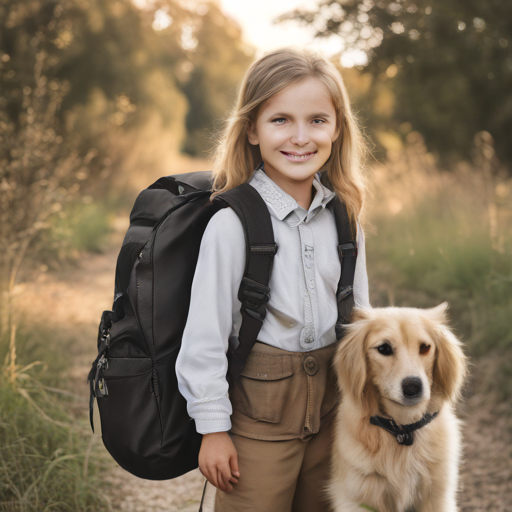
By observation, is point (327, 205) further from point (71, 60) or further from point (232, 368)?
point (71, 60)

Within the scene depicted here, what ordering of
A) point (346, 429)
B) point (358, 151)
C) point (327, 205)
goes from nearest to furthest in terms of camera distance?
1. point (346, 429)
2. point (327, 205)
3. point (358, 151)

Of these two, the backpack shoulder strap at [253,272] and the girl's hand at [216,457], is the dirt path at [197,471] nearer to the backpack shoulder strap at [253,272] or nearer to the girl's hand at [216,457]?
the girl's hand at [216,457]

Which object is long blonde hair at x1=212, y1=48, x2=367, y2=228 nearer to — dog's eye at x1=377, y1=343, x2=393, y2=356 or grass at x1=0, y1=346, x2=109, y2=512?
dog's eye at x1=377, y1=343, x2=393, y2=356

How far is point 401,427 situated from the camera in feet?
6.68

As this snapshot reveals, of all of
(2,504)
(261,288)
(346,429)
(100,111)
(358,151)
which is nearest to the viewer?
(261,288)

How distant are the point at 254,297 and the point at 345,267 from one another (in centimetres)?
43

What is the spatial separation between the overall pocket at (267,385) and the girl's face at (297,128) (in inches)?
28.1

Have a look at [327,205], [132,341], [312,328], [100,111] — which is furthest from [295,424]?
[100,111]

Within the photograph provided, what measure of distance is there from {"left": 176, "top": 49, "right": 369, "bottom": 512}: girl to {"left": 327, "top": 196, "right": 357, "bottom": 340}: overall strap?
26 millimetres

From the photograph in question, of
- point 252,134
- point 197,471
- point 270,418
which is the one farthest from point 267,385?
point 197,471

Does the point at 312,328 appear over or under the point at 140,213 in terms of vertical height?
under

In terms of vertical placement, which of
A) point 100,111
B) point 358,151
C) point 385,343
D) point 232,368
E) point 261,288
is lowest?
point 232,368

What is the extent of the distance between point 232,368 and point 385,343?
57cm

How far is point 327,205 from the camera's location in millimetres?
2248
